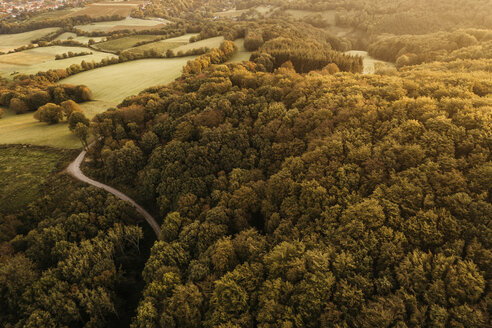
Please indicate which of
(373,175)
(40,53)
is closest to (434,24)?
(373,175)

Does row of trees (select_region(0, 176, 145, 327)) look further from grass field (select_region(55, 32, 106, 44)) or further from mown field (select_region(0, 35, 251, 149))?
grass field (select_region(55, 32, 106, 44))

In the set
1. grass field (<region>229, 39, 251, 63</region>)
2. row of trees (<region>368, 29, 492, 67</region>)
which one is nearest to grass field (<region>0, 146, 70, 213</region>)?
grass field (<region>229, 39, 251, 63</region>)

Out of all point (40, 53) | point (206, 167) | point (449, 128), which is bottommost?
point (206, 167)

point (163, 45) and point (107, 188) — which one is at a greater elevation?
point (163, 45)

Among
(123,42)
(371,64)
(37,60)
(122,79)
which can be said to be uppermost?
(123,42)

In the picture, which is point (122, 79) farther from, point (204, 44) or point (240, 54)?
point (240, 54)

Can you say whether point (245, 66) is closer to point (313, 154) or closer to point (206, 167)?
point (206, 167)

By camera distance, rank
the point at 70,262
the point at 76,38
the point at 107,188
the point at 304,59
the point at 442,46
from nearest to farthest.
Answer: the point at 70,262 < the point at 107,188 < the point at 442,46 < the point at 304,59 < the point at 76,38

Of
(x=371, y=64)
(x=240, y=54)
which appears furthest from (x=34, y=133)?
(x=371, y=64)
